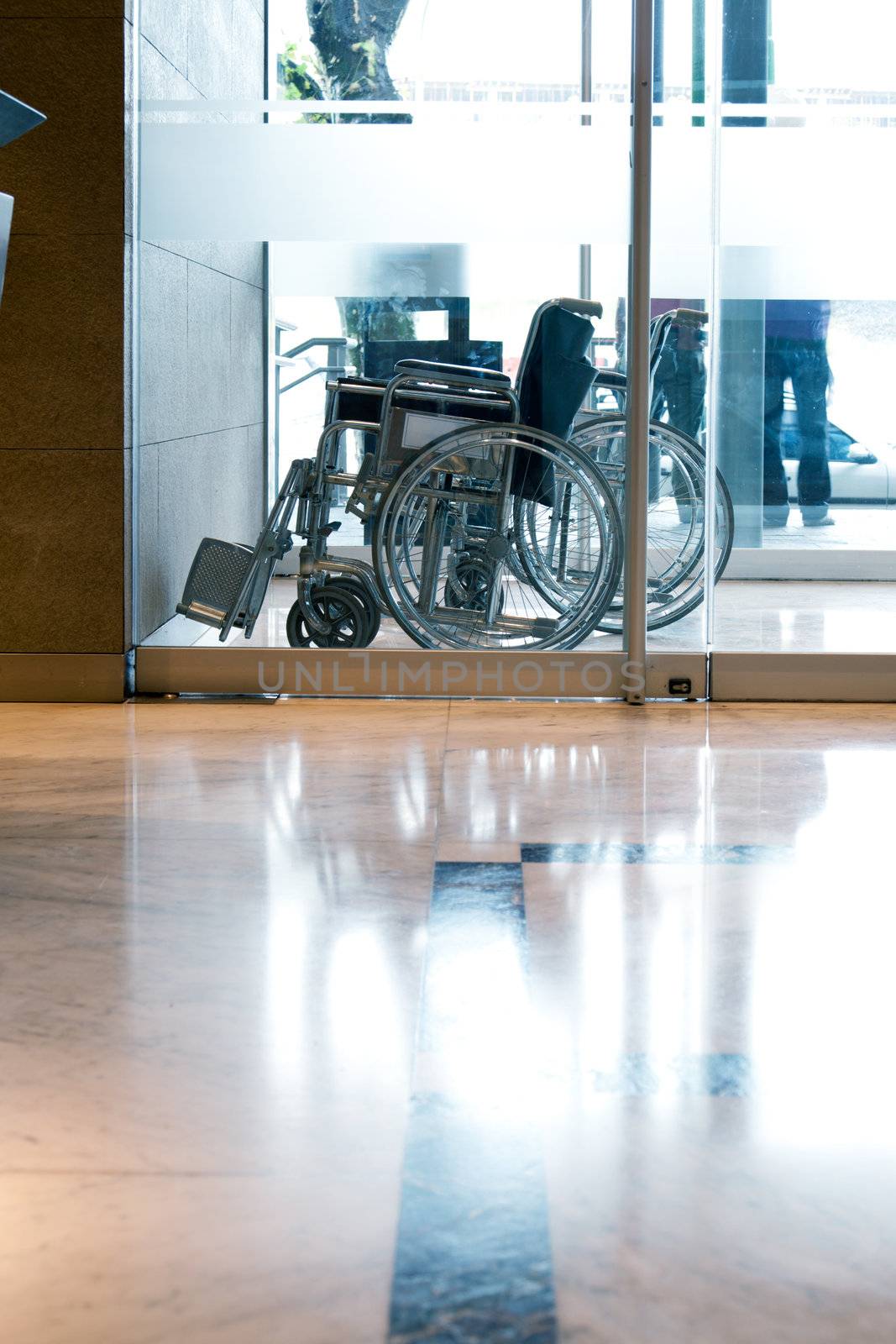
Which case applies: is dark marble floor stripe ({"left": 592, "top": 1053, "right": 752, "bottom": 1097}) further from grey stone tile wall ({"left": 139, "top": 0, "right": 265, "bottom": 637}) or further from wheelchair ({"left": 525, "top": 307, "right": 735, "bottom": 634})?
grey stone tile wall ({"left": 139, "top": 0, "right": 265, "bottom": 637})

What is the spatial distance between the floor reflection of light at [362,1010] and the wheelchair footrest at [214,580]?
5.98ft

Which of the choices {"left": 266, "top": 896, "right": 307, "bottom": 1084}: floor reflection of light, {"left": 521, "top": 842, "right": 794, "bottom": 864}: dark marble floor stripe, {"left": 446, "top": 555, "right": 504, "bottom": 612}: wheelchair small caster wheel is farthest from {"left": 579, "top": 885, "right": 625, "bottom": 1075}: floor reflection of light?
{"left": 446, "top": 555, "right": 504, "bottom": 612}: wheelchair small caster wheel

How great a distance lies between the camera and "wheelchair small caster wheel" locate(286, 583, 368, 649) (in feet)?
12.1

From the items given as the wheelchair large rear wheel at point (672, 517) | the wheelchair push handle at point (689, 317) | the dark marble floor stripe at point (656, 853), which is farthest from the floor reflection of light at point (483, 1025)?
the wheelchair push handle at point (689, 317)

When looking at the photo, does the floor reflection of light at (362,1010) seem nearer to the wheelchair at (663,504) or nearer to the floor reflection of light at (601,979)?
the floor reflection of light at (601,979)

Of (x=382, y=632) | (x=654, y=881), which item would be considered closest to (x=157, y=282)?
(x=382, y=632)

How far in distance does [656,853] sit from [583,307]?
162 centimetres

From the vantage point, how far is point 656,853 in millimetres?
2396

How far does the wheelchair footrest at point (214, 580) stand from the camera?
369cm

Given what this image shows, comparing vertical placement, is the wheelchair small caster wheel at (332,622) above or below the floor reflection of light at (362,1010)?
above

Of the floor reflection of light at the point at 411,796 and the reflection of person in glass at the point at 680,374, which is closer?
the floor reflection of light at the point at 411,796

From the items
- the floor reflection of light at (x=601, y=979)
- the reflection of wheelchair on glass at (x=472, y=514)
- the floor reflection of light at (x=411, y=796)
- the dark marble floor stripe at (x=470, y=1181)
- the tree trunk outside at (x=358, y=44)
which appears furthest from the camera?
the reflection of wheelchair on glass at (x=472, y=514)

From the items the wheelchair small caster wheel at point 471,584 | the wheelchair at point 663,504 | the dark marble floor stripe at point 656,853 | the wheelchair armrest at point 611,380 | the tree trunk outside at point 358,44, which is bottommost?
the dark marble floor stripe at point 656,853

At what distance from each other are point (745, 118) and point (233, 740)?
1.82 metres
